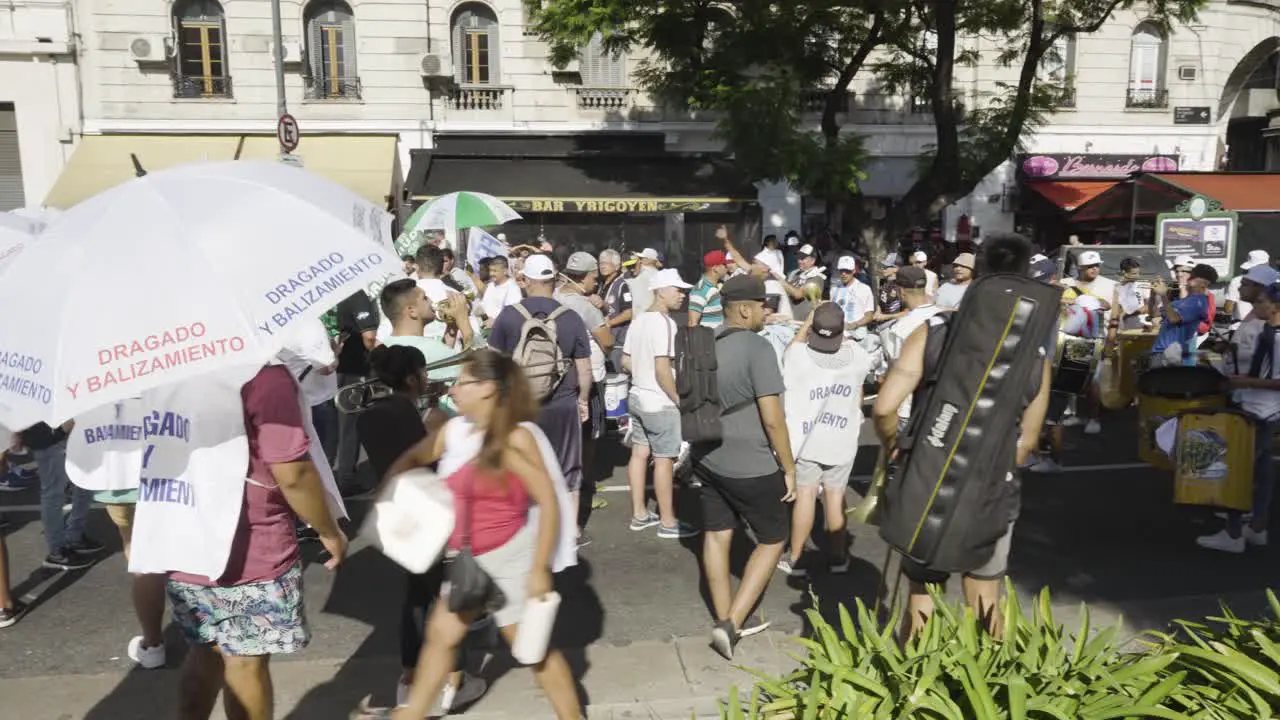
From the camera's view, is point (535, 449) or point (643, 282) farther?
point (643, 282)

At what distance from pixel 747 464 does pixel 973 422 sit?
1.41 m

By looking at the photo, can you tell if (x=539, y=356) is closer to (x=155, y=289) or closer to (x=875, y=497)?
(x=875, y=497)

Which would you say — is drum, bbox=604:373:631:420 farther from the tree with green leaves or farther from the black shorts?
the tree with green leaves

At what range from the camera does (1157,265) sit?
41.6 ft

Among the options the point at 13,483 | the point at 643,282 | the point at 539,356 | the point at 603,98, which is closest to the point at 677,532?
the point at 539,356

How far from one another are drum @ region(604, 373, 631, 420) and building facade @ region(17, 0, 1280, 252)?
10.3 m

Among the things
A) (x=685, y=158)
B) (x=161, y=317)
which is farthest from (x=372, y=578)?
(x=685, y=158)

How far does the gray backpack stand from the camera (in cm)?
531

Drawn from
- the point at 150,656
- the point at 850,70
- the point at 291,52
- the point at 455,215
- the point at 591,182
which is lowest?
the point at 150,656

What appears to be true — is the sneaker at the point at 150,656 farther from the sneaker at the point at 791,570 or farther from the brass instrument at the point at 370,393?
the sneaker at the point at 791,570

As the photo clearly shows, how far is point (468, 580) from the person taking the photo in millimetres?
3332

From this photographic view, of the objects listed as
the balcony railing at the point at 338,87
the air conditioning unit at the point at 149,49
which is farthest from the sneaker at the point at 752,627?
the air conditioning unit at the point at 149,49

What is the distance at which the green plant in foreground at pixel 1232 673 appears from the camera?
8.39 feet

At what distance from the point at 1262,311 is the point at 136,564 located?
20.1ft
